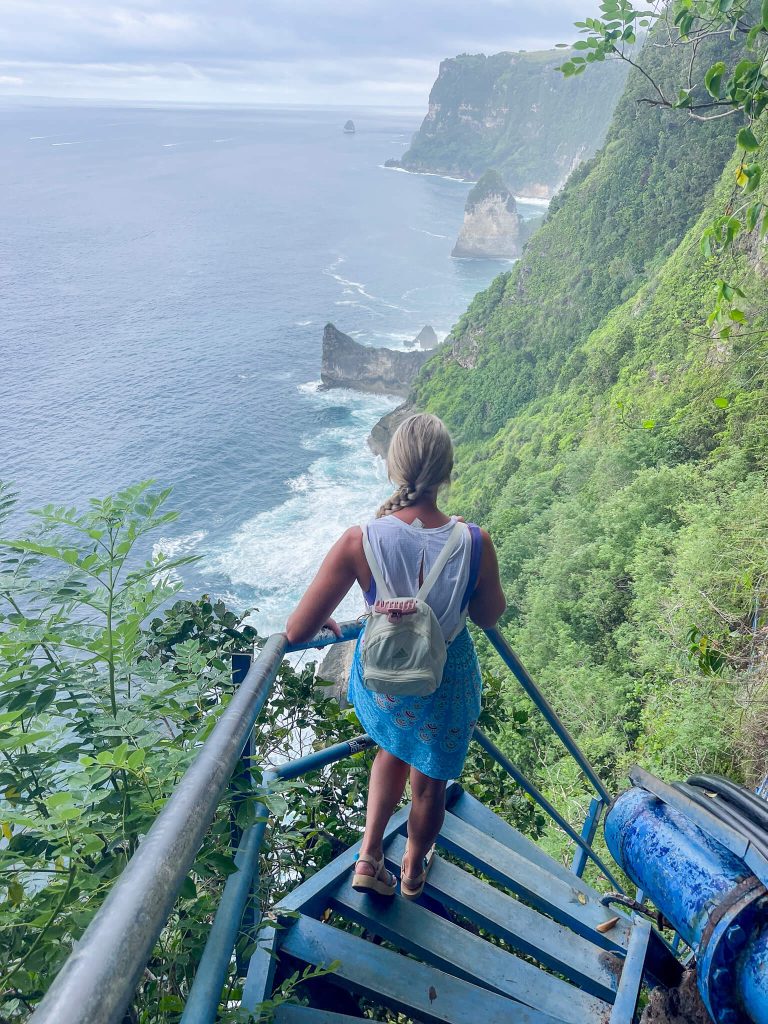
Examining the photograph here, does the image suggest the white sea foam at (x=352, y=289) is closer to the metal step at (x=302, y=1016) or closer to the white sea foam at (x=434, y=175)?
the white sea foam at (x=434, y=175)

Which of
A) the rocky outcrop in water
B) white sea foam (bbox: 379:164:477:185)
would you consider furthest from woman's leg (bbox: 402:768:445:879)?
white sea foam (bbox: 379:164:477:185)

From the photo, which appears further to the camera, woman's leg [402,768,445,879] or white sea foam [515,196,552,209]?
white sea foam [515,196,552,209]

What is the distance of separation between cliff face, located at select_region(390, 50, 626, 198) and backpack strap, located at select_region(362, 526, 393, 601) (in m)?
122

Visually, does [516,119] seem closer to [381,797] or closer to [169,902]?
[381,797]

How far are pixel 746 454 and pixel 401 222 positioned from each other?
294 ft

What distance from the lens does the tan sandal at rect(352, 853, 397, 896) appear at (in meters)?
1.94

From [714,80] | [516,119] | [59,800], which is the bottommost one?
[59,800]

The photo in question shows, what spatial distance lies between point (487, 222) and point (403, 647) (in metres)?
88.6

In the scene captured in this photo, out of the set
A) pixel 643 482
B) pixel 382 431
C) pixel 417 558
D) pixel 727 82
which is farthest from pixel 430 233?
pixel 417 558

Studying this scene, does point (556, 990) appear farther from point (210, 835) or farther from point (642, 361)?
point (642, 361)

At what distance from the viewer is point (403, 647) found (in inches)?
66.4

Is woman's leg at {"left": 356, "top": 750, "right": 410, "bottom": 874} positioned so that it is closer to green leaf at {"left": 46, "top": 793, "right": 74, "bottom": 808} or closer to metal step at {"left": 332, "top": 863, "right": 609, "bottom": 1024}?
metal step at {"left": 332, "top": 863, "right": 609, "bottom": 1024}

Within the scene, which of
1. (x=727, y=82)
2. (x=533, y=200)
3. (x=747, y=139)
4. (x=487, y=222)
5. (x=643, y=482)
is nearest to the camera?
(x=747, y=139)

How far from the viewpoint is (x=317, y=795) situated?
2.27 metres
